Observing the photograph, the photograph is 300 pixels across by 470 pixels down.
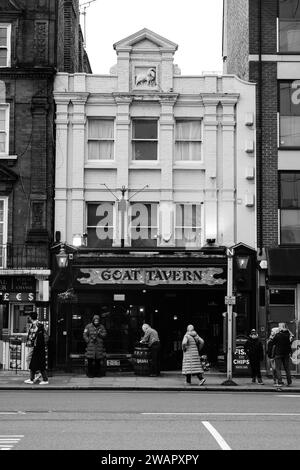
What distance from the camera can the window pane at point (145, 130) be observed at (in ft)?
88.0

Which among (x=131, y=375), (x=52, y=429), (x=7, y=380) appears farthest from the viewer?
(x=131, y=375)

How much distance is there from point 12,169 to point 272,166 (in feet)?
27.4

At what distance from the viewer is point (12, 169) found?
26.2 m

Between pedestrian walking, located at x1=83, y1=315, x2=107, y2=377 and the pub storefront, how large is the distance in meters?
1.45

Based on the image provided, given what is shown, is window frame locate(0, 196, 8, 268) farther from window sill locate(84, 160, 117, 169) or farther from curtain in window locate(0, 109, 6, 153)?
window sill locate(84, 160, 117, 169)

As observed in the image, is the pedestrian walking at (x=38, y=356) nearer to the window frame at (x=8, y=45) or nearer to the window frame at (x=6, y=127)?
the window frame at (x=6, y=127)

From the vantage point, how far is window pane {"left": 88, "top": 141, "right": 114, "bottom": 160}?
2677 centimetres

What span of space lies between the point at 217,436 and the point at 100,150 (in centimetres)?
1629

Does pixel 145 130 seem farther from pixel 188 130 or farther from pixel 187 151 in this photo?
pixel 187 151

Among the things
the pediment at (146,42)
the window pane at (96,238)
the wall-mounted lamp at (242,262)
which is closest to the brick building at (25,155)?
the window pane at (96,238)

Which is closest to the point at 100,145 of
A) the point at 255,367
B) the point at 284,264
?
the point at 284,264

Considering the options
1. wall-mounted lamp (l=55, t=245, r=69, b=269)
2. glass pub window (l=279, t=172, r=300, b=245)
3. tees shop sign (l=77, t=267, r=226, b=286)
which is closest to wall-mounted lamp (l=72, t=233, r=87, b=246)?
wall-mounted lamp (l=55, t=245, r=69, b=269)
